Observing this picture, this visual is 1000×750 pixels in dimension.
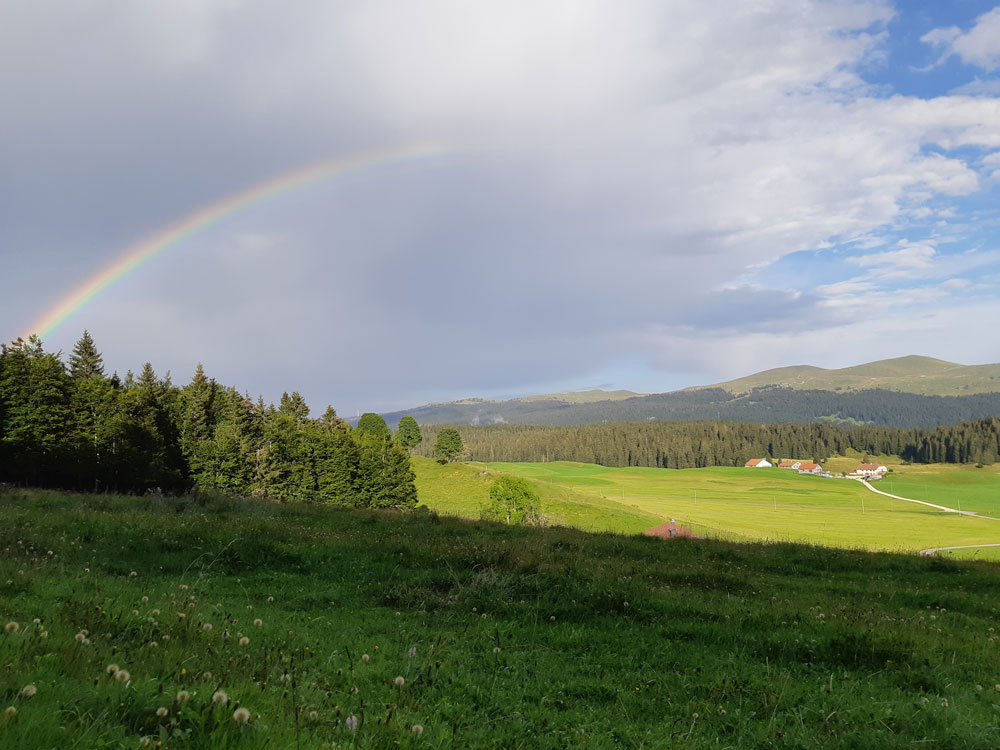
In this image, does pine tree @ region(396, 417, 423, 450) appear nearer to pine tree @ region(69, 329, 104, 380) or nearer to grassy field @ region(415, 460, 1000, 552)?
grassy field @ region(415, 460, 1000, 552)

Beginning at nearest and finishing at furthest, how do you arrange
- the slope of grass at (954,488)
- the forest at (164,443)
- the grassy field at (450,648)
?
the grassy field at (450,648) → the forest at (164,443) → the slope of grass at (954,488)

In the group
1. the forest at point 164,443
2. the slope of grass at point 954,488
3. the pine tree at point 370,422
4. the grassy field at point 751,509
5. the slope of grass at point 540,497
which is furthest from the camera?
the slope of grass at point 954,488

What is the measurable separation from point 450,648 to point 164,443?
2187 inches

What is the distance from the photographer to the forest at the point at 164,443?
41562 mm

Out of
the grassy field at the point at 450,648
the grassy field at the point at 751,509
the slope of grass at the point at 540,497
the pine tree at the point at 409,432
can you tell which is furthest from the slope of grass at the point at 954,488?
the grassy field at the point at 450,648

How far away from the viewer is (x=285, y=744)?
10.4ft

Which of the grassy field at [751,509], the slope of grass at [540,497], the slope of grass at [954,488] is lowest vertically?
the slope of grass at [954,488]

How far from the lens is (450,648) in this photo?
23.0 ft

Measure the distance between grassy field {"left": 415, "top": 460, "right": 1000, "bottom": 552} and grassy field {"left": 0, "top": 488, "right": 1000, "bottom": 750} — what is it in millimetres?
25219

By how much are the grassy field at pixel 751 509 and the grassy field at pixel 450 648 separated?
993 inches

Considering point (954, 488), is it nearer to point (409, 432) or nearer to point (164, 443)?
point (409, 432)

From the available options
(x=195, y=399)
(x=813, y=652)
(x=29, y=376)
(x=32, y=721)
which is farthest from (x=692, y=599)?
(x=195, y=399)

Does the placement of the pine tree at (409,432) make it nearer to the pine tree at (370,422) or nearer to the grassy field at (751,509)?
the grassy field at (751,509)

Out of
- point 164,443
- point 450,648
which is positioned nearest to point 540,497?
point 164,443
